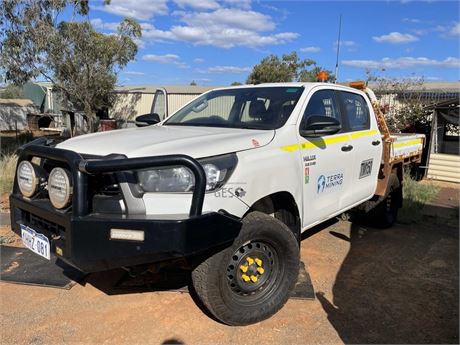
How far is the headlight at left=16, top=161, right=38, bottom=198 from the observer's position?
315 centimetres

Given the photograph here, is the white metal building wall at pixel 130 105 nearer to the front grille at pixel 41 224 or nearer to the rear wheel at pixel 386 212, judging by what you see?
the rear wheel at pixel 386 212

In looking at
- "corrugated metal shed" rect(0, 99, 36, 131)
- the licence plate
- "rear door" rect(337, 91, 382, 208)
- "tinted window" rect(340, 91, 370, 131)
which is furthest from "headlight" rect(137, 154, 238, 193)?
"corrugated metal shed" rect(0, 99, 36, 131)

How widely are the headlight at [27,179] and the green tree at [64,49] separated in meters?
13.9

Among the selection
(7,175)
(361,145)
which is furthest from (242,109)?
(7,175)

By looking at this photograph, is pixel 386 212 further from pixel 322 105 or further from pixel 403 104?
pixel 403 104

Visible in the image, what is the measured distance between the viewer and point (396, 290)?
4.06 metres

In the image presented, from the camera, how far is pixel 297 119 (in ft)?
12.6

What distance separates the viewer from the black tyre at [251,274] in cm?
301

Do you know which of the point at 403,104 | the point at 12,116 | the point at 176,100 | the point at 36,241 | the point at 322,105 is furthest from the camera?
the point at 12,116

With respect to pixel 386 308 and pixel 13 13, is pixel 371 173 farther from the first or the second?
pixel 13 13

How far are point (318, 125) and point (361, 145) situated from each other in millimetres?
1346

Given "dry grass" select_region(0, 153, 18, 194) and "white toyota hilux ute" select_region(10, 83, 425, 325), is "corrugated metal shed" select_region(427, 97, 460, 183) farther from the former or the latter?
"dry grass" select_region(0, 153, 18, 194)

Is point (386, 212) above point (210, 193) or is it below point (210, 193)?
below

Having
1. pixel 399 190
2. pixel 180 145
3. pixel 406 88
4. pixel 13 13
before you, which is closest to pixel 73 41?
pixel 13 13
